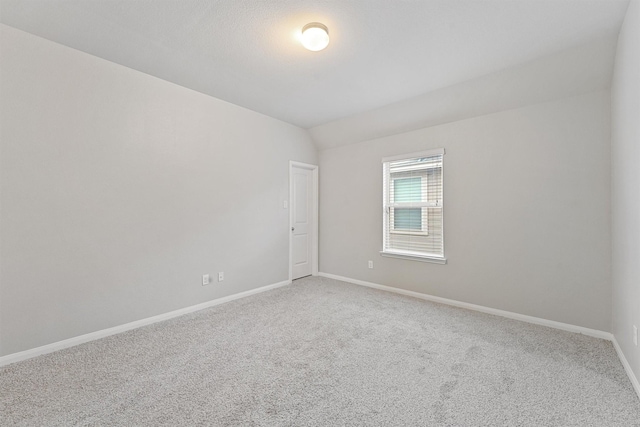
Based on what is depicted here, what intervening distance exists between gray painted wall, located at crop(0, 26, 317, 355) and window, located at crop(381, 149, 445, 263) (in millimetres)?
2066

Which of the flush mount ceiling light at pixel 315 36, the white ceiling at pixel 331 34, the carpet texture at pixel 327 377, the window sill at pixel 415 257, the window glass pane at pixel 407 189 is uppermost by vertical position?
the white ceiling at pixel 331 34

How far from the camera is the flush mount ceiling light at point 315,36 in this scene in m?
2.14

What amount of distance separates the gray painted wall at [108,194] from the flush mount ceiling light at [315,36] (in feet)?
5.82

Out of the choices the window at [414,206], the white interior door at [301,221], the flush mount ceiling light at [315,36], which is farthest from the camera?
the white interior door at [301,221]

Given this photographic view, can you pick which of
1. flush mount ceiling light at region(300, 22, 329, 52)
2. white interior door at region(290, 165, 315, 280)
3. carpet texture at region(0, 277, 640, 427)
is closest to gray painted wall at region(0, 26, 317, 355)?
carpet texture at region(0, 277, 640, 427)

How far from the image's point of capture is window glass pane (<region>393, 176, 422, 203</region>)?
3953 millimetres

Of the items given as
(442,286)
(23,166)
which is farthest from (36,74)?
(442,286)

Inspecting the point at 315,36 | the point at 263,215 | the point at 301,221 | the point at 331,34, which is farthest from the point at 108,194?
the point at 301,221

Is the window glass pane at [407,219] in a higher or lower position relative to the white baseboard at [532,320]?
higher

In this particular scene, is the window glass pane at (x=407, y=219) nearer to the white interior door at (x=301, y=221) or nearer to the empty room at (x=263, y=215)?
the empty room at (x=263, y=215)

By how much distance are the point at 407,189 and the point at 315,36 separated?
2.53 metres

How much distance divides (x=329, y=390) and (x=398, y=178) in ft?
10.1

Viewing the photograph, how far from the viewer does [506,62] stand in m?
2.63

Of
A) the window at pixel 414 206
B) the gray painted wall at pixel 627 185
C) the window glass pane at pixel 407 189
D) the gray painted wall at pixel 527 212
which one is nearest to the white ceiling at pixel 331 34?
the gray painted wall at pixel 627 185
